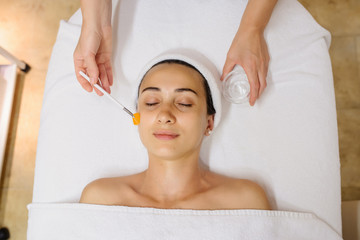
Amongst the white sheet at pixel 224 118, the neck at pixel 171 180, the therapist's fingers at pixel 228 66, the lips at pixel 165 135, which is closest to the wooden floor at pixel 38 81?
the white sheet at pixel 224 118

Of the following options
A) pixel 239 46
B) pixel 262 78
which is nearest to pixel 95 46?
pixel 239 46

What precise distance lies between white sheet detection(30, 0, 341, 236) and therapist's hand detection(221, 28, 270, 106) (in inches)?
3.3

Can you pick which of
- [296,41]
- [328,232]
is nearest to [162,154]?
[328,232]

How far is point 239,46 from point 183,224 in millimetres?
791

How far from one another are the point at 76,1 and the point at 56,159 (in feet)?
4.28

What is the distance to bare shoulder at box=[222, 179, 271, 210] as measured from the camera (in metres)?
1.24

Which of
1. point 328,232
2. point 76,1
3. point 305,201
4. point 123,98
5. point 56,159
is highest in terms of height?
point 76,1

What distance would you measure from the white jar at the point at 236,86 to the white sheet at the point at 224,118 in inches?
2.2

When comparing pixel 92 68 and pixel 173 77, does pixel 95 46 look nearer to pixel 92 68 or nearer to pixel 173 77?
pixel 92 68

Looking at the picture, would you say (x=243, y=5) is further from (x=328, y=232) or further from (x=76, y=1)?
(x=76, y=1)

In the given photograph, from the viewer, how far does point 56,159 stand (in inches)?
56.6

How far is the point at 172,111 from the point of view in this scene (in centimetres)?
118

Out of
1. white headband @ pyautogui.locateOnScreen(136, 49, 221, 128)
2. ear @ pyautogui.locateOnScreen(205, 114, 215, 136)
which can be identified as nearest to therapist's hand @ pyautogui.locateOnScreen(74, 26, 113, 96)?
white headband @ pyautogui.locateOnScreen(136, 49, 221, 128)

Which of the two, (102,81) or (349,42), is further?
(349,42)
